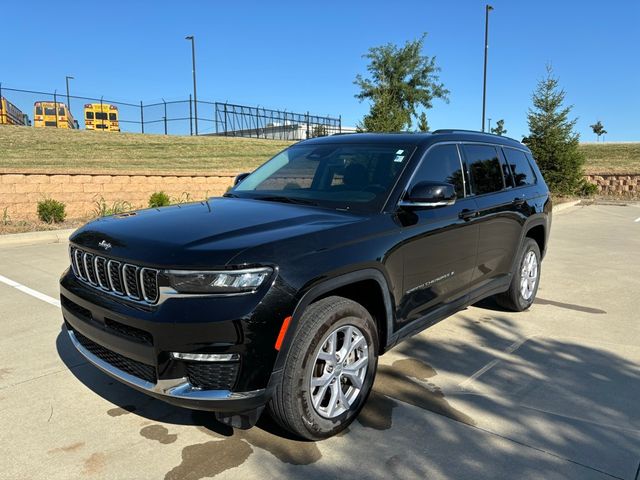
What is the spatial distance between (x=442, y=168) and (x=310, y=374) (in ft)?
6.85

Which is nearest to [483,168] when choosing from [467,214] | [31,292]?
[467,214]

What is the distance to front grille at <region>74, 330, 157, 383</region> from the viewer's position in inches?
104

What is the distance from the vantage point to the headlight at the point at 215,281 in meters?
2.51

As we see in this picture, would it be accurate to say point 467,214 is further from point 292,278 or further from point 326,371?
point 292,278

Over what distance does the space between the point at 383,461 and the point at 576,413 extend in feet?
4.68

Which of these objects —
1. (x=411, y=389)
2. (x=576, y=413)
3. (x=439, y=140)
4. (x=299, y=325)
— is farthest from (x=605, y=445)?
(x=439, y=140)

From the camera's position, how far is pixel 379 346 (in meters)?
3.41

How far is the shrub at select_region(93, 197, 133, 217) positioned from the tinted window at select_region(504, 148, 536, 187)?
9.99 meters

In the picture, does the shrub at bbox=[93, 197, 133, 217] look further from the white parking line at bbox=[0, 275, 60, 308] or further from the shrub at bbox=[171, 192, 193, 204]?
the white parking line at bbox=[0, 275, 60, 308]

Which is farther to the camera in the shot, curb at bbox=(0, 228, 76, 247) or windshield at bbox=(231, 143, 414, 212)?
curb at bbox=(0, 228, 76, 247)

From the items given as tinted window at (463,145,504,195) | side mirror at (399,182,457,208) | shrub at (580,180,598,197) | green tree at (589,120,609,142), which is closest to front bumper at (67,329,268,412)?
side mirror at (399,182,457,208)

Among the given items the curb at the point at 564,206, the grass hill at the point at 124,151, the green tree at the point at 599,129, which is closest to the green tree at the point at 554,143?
the curb at the point at 564,206

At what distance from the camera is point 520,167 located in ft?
18.0

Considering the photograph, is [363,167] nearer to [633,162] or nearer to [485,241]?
[485,241]
